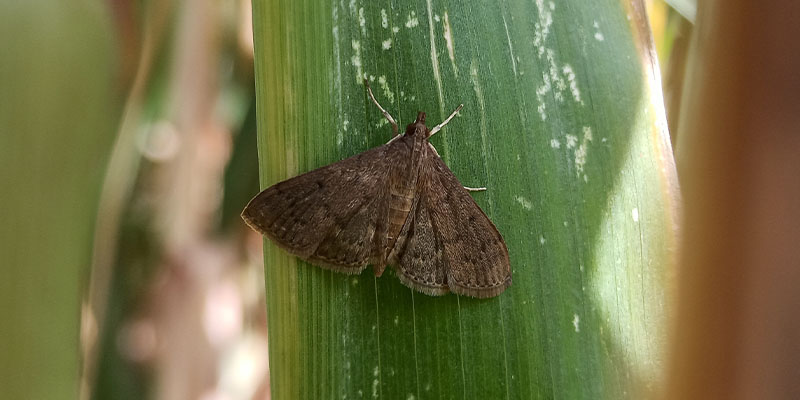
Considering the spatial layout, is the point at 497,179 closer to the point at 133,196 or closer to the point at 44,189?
the point at 44,189

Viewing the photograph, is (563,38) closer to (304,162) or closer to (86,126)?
(304,162)

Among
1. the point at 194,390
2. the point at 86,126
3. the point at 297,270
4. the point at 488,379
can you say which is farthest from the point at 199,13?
the point at 488,379

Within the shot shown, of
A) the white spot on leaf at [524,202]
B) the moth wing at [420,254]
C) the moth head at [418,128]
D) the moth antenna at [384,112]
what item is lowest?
the moth wing at [420,254]

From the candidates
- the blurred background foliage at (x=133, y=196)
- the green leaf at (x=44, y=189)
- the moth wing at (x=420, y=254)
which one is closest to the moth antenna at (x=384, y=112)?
the moth wing at (x=420, y=254)

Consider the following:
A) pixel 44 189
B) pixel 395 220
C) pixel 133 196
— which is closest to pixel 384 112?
pixel 395 220

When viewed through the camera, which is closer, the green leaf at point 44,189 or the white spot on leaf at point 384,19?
the white spot on leaf at point 384,19

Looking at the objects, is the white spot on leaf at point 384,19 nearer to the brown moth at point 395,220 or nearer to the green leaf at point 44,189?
the brown moth at point 395,220

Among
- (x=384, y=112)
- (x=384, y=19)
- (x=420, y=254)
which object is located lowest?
(x=420, y=254)

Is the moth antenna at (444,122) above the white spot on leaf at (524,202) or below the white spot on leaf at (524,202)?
above
